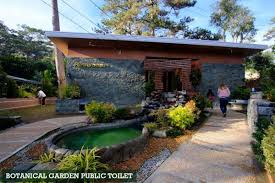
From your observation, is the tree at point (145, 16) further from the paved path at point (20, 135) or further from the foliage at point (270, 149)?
the foliage at point (270, 149)

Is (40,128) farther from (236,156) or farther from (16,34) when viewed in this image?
(16,34)

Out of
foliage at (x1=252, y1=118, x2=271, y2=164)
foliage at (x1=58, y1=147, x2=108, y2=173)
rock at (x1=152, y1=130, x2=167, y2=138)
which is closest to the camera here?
foliage at (x1=58, y1=147, x2=108, y2=173)

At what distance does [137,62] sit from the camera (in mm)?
13242

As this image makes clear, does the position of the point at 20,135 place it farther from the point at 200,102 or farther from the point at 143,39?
the point at 143,39

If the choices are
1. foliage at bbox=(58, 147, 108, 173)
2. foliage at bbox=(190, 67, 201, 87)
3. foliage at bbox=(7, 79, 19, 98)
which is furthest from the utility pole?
foliage at bbox=(58, 147, 108, 173)

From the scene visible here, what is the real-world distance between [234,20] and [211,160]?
87.4ft

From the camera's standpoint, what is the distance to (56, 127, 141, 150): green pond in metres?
5.70

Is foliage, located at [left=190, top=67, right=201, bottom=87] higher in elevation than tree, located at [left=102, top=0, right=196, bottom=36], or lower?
lower

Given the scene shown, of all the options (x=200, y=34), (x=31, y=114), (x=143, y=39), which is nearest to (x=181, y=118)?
(x=143, y=39)

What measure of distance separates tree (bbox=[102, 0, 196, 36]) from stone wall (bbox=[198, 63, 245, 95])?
30.2 feet

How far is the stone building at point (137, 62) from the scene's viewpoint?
12.3 metres

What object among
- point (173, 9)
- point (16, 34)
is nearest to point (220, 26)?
point (173, 9)

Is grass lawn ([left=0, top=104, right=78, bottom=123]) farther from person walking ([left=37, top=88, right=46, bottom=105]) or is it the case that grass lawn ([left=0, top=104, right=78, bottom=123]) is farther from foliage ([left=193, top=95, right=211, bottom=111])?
foliage ([left=193, top=95, right=211, bottom=111])

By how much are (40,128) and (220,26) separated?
86.3ft
